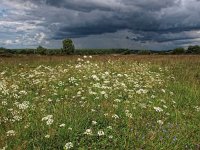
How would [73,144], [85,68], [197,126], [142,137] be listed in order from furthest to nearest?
[85,68] → [197,126] → [142,137] → [73,144]

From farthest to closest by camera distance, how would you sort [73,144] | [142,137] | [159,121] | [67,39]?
[67,39], [159,121], [142,137], [73,144]

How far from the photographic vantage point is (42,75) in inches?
530

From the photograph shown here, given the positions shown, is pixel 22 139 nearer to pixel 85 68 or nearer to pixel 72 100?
pixel 72 100

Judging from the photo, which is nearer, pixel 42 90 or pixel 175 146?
pixel 175 146

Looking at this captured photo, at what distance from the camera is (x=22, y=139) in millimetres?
7371

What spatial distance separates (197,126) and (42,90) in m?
5.09

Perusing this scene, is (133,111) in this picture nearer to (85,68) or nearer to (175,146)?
(175,146)

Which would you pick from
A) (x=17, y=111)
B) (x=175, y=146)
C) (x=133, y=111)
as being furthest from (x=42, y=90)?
(x=175, y=146)

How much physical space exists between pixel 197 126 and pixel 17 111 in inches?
186

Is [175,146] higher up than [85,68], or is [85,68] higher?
[85,68]

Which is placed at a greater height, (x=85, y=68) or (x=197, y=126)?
(x=85, y=68)

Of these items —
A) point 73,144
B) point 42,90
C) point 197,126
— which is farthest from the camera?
point 42,90

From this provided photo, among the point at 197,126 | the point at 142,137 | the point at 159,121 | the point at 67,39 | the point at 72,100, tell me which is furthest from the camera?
the point at 67,39

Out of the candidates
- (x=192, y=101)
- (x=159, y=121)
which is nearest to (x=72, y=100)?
(x=159, y=121)
